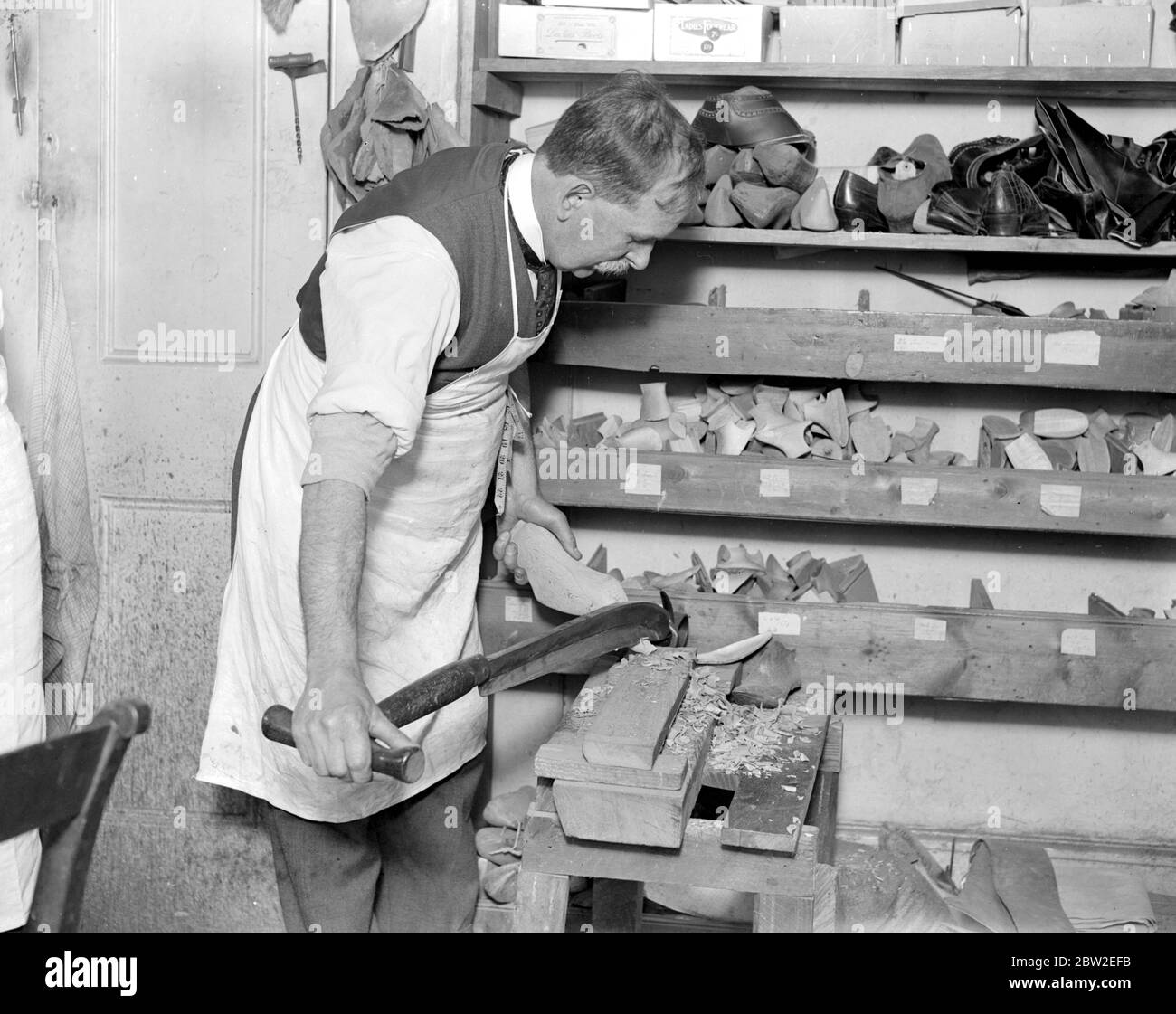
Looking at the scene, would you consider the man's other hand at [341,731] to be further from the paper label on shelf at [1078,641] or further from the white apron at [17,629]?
the paper label on shelf at [1078,641]

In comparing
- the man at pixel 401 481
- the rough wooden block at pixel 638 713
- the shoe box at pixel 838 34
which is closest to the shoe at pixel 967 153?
the shoe box at pixel 838 34

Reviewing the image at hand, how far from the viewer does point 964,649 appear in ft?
9.21

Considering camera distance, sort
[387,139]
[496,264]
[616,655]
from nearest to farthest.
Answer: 1. [496,264]
2. [616,655]
3. [387,139]

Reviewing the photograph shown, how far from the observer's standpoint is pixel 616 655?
243 centimetres

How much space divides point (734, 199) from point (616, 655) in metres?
1.11

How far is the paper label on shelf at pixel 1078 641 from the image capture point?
2.78 meters

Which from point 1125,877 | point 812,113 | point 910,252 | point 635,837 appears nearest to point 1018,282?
point 910,252

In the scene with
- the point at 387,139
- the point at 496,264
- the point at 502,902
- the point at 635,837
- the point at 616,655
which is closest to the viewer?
the point at 635,837

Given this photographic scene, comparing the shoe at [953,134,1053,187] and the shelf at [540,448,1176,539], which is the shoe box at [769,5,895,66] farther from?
the shelf at [540,448,1176,539]

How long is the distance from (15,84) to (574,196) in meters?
1.65

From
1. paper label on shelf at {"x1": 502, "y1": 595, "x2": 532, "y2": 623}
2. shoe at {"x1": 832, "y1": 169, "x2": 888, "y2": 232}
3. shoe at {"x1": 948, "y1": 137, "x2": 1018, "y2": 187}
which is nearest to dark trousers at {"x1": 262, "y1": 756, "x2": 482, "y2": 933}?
paper label on shelf at {"x1": 502, "y1": 595, "x2": 532, "y2": 623}

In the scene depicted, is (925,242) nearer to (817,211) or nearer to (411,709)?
(817,211)

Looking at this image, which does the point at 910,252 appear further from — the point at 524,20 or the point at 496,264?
the point at 496,264

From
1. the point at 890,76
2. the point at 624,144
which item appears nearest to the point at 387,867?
the point at 624,144
